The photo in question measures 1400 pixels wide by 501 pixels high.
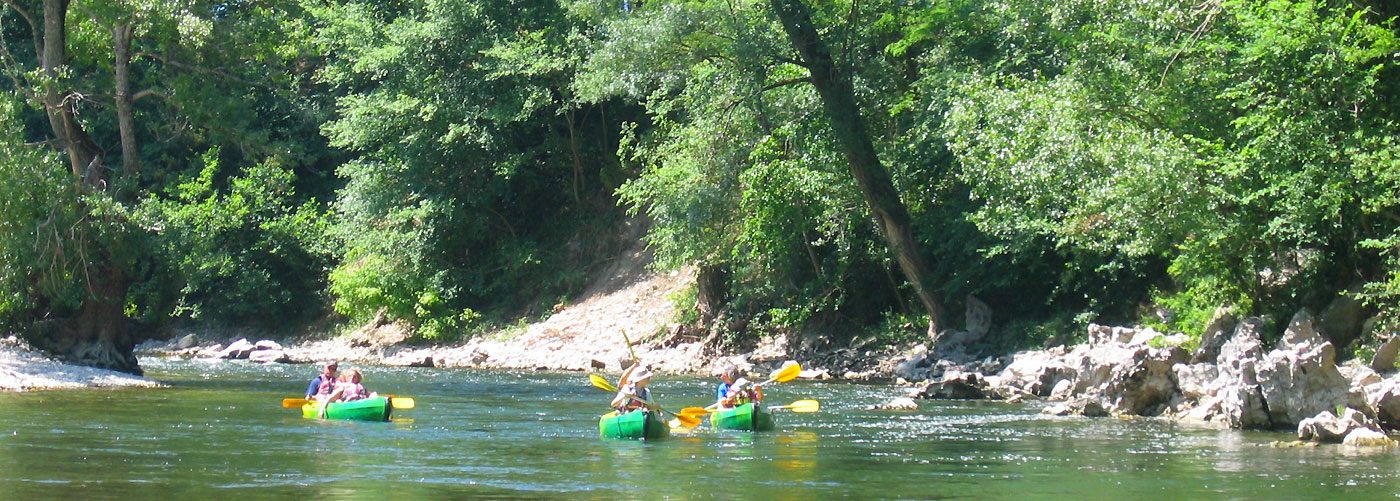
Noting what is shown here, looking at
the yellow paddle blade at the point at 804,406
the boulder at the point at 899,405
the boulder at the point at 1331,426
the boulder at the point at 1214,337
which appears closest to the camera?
the boulder at the point at 1331,426

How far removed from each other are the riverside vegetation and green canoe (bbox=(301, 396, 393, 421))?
242 inches

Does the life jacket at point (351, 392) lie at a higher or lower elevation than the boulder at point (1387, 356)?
lower

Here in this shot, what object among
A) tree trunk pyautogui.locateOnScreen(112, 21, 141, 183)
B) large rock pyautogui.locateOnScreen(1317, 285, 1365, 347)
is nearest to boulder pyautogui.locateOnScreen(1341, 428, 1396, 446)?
large rock pyautogui.locateOnScreen(1317, 285, 1365, 347)

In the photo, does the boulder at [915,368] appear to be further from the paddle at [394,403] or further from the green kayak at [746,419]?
the paddle at [394,403]

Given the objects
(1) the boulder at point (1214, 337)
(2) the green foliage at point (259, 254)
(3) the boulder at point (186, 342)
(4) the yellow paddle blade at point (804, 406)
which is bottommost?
(4) the yellow paddle blade at point (804, 406)

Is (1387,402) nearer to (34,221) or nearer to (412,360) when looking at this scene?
(34,221)

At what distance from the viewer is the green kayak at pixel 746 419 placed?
20062mm

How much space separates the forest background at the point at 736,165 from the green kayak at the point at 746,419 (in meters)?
5.84

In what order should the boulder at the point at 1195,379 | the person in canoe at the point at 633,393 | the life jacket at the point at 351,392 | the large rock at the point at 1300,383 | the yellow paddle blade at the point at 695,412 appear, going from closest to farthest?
the large rock at the point at 1300,383
the person in canoe at the point at 633,393
the yellow paddle blade at the point at 695,412
the boulder at the point at 1195,379
the life jacket at the point at 351,392

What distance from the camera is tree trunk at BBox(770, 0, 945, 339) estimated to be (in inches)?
1104

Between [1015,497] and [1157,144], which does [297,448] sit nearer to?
[1015,497]

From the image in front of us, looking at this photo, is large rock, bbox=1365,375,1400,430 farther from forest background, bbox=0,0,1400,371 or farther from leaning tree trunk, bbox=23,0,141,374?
leaning tree trunk, bbox=23,0,141,374

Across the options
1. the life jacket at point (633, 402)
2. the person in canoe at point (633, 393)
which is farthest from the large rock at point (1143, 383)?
the life jacket at point (633, 402)

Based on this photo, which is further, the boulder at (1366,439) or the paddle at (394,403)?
the paddle at (394,403)
